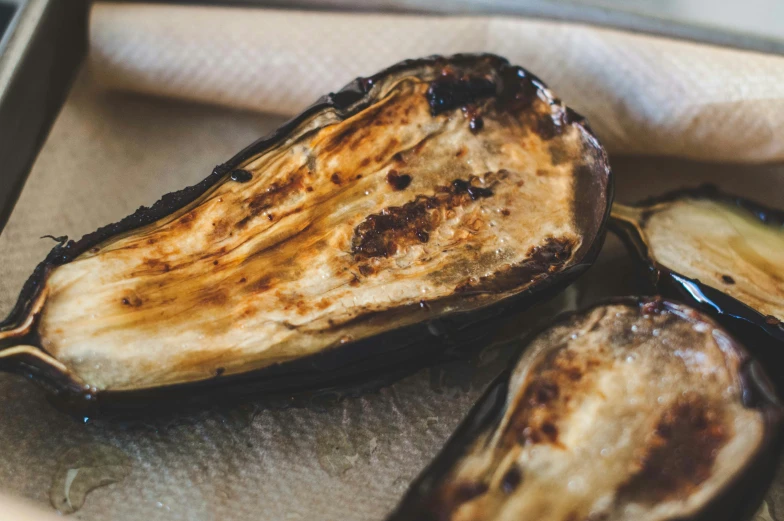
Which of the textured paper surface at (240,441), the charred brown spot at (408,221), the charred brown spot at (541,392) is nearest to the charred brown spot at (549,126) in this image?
the charred brown spot at (408,221)

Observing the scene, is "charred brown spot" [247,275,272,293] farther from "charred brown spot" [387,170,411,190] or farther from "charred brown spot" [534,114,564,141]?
"charred brown spot" [534,114,564,141]

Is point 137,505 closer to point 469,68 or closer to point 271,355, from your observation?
point 271,355

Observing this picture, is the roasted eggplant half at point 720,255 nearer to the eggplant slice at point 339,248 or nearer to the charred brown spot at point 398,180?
the eggplant slice at point 339,248

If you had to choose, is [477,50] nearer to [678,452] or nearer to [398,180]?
[398,180]

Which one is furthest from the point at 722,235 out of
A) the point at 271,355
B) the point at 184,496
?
the point at 184,496

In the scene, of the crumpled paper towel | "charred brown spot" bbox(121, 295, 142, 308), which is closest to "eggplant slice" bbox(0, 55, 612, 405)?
"charred brown spot" bbox(121, 295, 142, 308)
